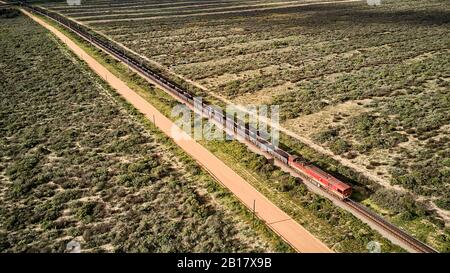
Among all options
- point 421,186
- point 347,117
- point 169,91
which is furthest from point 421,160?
point 169,91

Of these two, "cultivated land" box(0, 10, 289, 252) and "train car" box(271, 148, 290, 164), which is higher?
"train car" box(271, 148, 290, 164)

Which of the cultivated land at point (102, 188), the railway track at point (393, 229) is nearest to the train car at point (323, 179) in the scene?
the railway track at point (393, 229)

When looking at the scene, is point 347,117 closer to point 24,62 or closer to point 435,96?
point 435,96

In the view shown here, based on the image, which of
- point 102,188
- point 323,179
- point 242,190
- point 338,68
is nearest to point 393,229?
point 323,179

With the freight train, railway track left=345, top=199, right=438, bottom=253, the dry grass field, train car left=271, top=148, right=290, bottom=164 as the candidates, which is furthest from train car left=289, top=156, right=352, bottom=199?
the dry grass field

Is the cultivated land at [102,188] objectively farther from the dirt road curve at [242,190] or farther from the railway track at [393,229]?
the railway track at [393,229]

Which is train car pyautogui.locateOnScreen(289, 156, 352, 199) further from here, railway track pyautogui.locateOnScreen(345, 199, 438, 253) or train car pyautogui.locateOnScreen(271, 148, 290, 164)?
railway track pyautogui.locateOnScreen(345, 199, 438, 253)

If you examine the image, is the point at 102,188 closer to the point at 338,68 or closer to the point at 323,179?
the point at 323,179

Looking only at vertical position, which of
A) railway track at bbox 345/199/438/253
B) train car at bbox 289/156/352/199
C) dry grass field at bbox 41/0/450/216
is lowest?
railway track at bbox 345/199/438/253
